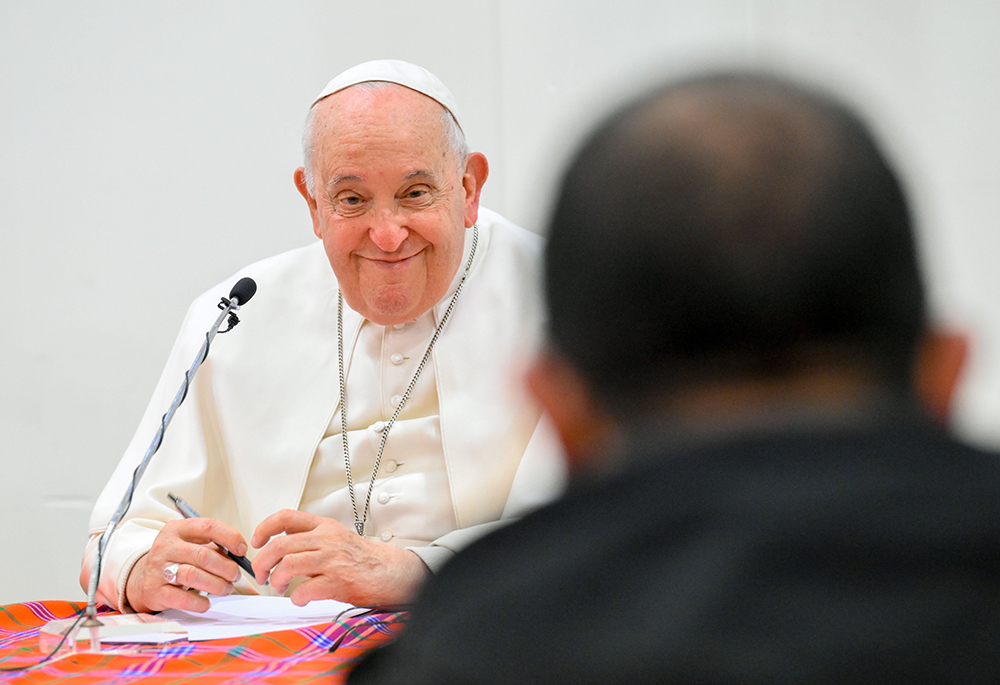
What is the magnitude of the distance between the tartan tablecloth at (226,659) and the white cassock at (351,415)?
76 cm

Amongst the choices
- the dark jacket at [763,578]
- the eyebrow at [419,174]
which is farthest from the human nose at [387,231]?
the dark jacket at [763,578]

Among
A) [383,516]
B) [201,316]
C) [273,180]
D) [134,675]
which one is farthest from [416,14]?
[134,675]

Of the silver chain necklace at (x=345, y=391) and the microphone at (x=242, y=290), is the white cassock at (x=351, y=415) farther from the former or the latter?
the microphone at (x=242, y=290)

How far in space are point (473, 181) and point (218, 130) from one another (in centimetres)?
211

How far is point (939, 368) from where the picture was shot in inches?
32.8

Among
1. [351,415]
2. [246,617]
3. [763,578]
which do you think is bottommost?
[246,617]

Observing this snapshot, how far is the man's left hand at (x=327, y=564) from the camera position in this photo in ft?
6.86

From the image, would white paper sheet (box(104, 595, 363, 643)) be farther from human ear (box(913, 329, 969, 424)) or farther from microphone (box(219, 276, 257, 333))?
human ear (box(913, 329, 969, 424))

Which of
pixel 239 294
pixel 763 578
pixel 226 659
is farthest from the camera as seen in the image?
pixel 239 294

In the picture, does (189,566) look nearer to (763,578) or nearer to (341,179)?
(341,179)

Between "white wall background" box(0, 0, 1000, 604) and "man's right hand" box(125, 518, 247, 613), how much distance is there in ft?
8.11

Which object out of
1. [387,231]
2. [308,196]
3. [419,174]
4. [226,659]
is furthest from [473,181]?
[226,659]

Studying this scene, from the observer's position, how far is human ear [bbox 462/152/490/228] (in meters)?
3.06

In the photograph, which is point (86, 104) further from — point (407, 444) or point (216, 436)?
point (407, 444)
